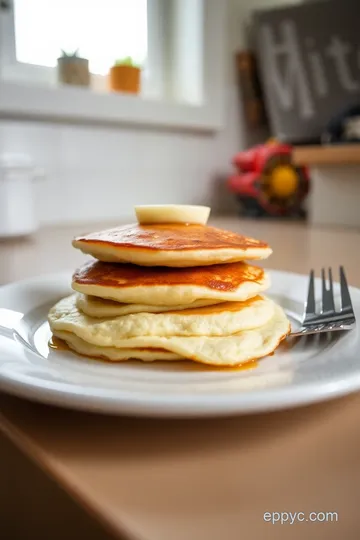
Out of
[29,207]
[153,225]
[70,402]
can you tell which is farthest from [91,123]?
[70,402]

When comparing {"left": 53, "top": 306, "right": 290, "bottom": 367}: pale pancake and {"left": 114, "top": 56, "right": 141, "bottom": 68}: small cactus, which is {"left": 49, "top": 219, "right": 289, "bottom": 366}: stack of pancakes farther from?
{"left": 114, "top": 56, "right": 141, "bottom": 68}: small cactus

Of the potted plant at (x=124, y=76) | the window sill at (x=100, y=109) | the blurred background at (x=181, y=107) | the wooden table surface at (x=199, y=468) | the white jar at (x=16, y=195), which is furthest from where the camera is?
Answer: the potted plant at (x=124, y=76)

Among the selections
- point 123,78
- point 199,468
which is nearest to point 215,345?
point 199,468

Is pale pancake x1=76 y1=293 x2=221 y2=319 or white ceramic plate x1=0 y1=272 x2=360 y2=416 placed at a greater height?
pale pancake x1=76 y1=293 x2=221 y2=319

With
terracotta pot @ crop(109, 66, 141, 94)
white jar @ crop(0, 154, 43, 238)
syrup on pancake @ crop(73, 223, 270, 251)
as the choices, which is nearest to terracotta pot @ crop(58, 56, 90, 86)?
terracotta pot @ crop(109, 66, 141, 94)

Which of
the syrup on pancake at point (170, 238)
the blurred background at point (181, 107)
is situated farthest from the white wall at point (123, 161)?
the syrup on pancake at point (170, 238)

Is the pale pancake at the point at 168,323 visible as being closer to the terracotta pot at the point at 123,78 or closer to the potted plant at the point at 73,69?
the potted plant at the point at 73,69
